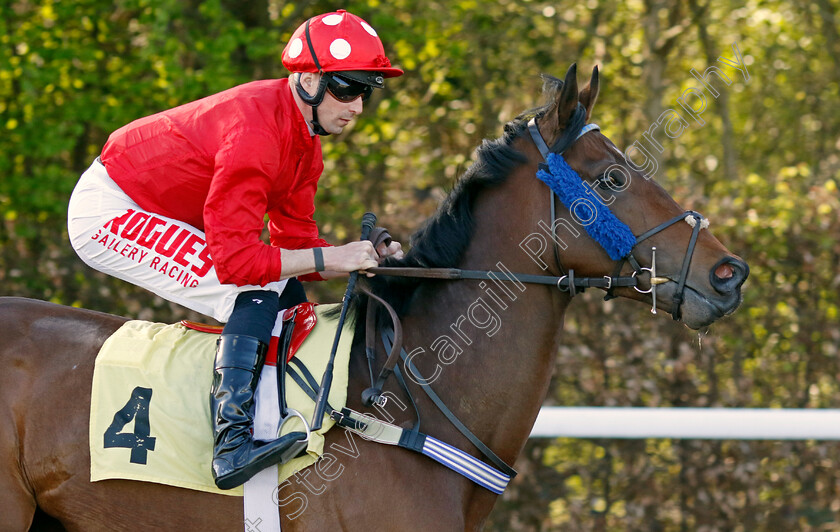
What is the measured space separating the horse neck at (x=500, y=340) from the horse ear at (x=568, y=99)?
258 millimetres

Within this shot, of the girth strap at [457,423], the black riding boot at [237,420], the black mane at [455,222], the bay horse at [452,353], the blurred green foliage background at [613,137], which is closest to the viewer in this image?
the black riding boot at [237,420]

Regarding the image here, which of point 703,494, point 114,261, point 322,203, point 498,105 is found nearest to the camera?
point 114,261

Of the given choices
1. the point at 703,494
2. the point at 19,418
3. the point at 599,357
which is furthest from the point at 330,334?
the point at 703,494

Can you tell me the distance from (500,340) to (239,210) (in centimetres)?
98

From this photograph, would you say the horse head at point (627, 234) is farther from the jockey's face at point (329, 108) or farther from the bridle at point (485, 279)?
the jockey's face at point (329, 108)

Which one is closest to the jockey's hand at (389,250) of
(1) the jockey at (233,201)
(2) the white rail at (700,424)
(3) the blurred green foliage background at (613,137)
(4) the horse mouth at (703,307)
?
(1) the jockey at (233,201)

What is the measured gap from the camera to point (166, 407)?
2754 mm

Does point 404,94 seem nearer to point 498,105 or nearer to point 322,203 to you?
point 498,105

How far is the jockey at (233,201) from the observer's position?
264cm

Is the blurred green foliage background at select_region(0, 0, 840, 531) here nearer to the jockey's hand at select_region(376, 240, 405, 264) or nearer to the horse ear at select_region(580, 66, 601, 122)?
the jockey's hand at select_region(376, 240, 405, 264)

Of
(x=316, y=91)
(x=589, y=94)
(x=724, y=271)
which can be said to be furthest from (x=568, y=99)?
(x=316, y=91)

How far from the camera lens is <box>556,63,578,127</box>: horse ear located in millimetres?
2688

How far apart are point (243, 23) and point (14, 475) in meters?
5.72

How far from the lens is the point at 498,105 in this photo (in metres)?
8.44
